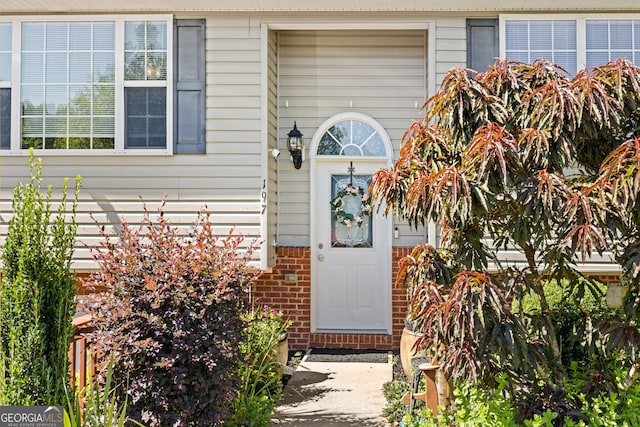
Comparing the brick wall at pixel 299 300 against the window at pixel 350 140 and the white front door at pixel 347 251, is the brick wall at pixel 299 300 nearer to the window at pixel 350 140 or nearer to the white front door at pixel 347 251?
the white front door at pixel 347 251

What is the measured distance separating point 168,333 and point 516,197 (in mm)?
2173

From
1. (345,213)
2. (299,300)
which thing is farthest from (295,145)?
(299,300)

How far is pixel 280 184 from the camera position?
22.5ft

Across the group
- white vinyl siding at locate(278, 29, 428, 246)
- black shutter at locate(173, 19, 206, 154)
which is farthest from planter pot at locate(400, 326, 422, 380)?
black shutter at locate(173, 19, 206, 154)

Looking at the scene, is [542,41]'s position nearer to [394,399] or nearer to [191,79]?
[191,79]

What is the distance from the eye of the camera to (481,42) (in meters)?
6.11

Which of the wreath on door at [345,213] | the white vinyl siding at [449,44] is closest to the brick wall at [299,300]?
the wreath on door at [345,213]

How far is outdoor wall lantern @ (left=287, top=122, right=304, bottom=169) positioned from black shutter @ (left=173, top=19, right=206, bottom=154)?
1007mm

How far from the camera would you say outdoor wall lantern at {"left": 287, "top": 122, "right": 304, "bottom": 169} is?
6.62 metres

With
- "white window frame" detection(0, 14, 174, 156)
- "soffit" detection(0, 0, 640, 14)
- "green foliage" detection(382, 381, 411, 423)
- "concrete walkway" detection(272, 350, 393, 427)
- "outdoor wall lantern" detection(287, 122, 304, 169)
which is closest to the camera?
"green foliage" detection(382, 381, 411, 423)

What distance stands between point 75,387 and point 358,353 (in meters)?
3.74

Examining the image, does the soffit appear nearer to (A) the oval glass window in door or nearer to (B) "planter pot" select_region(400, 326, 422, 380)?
(A) the oval glass window in door

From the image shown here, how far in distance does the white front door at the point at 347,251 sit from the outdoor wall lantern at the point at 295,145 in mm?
241

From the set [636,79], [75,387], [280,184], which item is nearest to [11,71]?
[280,184]
